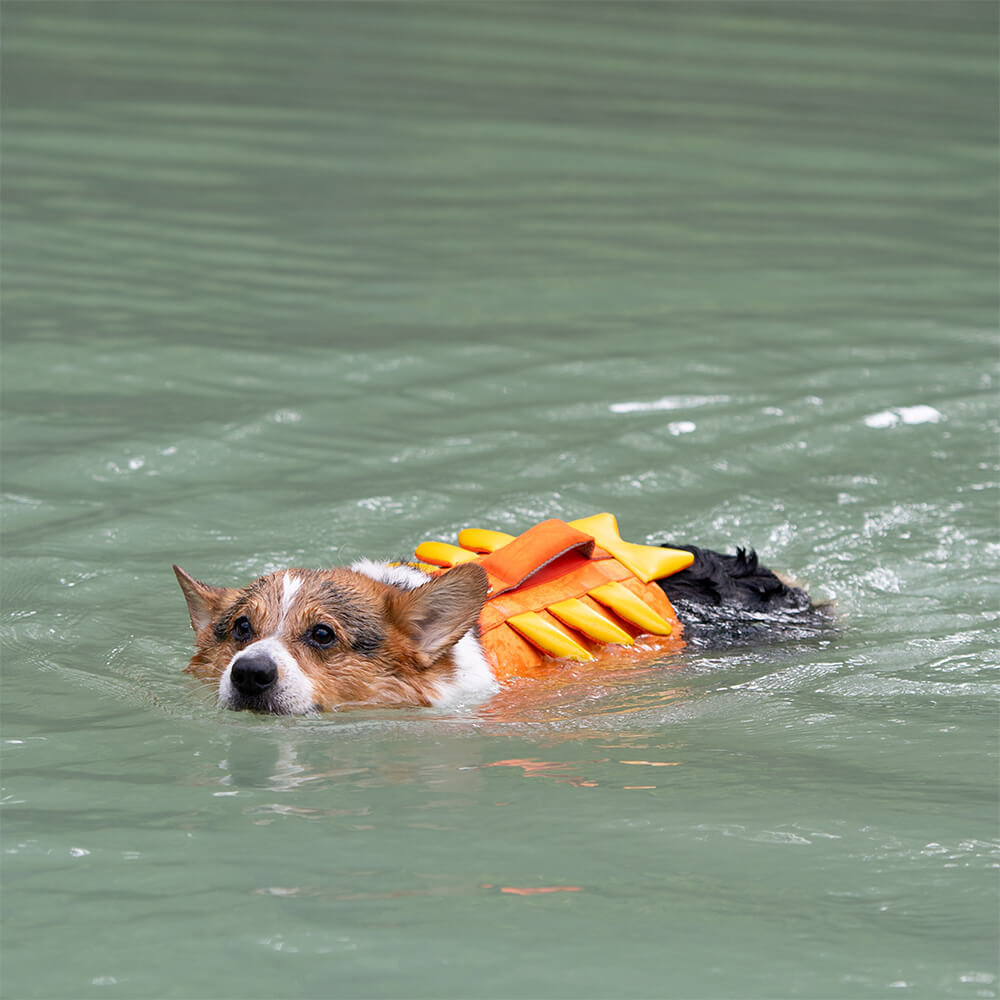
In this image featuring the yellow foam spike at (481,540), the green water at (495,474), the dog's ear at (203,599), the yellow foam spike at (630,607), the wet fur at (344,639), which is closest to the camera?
the green water at (495,474)

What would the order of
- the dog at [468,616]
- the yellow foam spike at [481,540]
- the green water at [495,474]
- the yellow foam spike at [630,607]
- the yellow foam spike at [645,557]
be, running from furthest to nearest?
the yellow foam spike at [481,540] < the yellow foam spike at [645,557] < the yellow foam spike at [630,607] < the dog at [468,616] < the green water at [495,474]

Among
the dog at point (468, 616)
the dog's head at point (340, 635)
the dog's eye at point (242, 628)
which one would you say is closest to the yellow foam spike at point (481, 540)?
the dog at point (468, 616)

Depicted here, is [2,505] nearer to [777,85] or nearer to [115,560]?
[115,560]

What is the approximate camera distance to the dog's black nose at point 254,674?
481cm

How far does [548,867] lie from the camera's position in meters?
3.91

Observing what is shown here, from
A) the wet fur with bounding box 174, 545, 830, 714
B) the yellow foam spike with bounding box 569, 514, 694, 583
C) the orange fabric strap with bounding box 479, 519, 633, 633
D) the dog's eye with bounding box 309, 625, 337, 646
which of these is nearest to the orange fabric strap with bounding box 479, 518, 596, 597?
the orange fabric strap with bounding box 479, 519, 633, 633

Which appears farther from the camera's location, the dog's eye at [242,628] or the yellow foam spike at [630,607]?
the yellow foam spike at [630,607]

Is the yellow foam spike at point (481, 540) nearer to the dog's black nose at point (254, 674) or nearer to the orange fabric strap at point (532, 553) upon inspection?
the orange fabric strap at point (532, 553)

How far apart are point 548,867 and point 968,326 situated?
7464 mm

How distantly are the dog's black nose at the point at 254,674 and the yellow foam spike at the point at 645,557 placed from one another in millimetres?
1641

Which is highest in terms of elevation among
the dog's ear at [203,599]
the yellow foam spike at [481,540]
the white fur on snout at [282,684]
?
the yellow foam spike at [481,540]

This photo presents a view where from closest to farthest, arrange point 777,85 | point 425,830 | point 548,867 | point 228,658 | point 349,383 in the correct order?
1. point 548,867
2. point 425,830
3. point 228,658
4. point 349,383
5. point 777,85

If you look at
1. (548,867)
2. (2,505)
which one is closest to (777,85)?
(2,505)

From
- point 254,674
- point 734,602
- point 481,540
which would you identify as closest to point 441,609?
point 254,674
